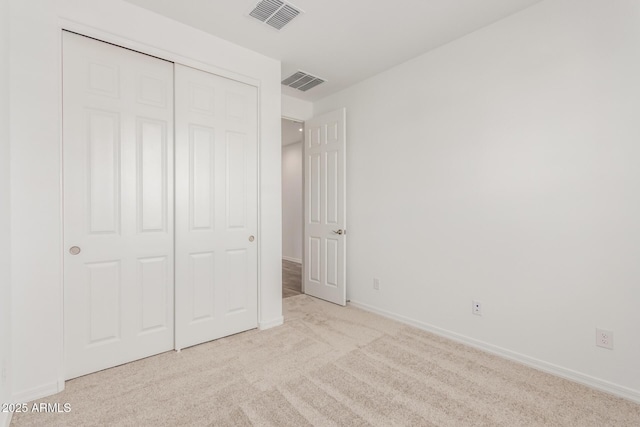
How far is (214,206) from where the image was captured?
2.69 metres

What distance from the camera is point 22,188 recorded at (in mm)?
1838

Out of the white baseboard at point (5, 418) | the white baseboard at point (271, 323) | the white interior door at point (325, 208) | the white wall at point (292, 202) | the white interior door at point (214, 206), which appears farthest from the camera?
the white wall at point (292, 202)

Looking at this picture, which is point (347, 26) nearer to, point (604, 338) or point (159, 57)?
point (159, 57)

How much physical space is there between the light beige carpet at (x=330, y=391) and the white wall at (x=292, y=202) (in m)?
3.90

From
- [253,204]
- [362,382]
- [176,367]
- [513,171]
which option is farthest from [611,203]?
[176,367]

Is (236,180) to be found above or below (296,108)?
below

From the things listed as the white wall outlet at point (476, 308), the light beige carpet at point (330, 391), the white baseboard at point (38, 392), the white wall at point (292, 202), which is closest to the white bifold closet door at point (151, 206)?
the white baseboard at point (38, 392)

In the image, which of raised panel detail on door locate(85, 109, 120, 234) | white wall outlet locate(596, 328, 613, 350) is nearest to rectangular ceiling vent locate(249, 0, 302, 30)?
raised panel detail on door locate(85, 109, 120, 234)

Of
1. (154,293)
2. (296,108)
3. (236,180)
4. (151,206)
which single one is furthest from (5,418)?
(296,108)

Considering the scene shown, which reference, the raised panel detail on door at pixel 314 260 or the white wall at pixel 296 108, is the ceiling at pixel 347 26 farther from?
the raised panel detail on door at pixel 314 260

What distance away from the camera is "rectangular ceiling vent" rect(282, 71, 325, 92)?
3.40 meters

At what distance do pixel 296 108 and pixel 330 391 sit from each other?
3.38 metres

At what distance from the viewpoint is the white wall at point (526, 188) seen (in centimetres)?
192

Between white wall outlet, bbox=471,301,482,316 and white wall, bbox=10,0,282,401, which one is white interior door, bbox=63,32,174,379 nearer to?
white wall, bbox=10,0,282,401
